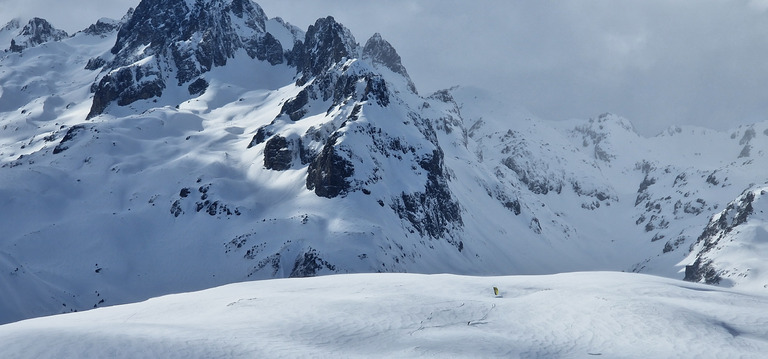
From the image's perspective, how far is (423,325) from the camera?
31.0 metres

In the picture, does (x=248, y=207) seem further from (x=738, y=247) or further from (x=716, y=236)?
(x=716, y=236)

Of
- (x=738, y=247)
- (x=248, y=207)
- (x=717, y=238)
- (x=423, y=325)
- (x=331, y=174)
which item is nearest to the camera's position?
(x=423, y=325)

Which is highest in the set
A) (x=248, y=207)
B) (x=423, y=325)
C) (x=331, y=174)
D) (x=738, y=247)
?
(x=331, y=174)

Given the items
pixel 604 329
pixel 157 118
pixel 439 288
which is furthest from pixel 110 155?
pixel 604 329

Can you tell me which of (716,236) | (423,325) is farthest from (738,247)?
(423,325)

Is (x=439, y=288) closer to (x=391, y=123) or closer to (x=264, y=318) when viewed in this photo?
(x=264, y=318)

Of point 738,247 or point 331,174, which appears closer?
point 331,174

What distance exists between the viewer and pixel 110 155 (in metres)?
148

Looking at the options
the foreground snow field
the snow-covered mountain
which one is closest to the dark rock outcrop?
the snow-covered mountain

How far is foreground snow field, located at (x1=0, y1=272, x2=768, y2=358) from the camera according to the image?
25844 mm

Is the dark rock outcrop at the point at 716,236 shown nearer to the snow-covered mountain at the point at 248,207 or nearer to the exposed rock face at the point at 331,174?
the snow-covered mountain at the point at 248,207

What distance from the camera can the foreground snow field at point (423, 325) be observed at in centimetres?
2584

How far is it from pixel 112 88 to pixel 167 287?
103237 millimetres

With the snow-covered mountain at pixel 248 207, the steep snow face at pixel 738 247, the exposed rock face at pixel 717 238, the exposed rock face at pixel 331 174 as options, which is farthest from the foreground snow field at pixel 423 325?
the exposed rock face at pixel 717 238
